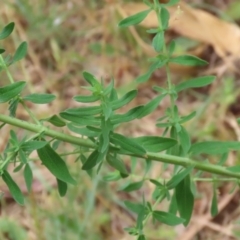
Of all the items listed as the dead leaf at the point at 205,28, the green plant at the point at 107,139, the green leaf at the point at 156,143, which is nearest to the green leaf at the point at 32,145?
the green plant at the point at 107,139

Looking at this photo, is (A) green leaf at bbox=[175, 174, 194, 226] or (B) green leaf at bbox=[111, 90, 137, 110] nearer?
(B) green leaf at bbox=[111, 90, 137, 110]

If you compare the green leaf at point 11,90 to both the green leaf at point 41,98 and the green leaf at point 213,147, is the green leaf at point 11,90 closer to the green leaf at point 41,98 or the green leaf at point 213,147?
the green leaf at point 41,98

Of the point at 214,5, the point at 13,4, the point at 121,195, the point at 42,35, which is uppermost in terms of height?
the point at 13,4

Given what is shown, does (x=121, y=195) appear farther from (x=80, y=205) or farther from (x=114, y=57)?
(x=114, y=57)

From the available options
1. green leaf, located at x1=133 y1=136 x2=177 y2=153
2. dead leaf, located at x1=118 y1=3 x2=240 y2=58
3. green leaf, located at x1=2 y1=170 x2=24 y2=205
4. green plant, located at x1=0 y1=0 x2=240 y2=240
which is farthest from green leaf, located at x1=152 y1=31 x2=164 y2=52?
dead leaf, located at x1=118 y1=3 x2=240 y2=58

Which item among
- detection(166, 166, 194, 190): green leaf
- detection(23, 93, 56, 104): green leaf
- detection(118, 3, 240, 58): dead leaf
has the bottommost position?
detection(118, 3, 240, 58): dead leaf

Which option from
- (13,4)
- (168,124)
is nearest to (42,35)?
(13,4)

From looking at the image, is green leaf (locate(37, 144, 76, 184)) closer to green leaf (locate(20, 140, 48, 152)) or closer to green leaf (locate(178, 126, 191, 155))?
green leaf (locate(20, 140, 48, 152))

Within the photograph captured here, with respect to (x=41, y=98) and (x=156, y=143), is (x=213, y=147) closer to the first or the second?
(x=156, y=143)
